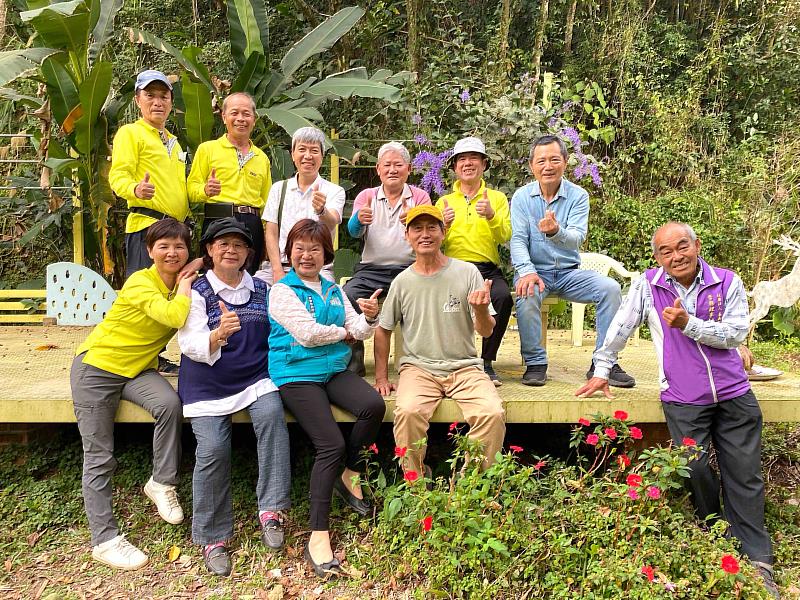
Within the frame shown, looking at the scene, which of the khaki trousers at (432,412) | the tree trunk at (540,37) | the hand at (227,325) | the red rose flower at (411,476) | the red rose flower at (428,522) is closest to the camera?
the red rose flower at (428,522)

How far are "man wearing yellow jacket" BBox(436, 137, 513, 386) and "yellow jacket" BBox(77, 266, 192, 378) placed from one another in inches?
60.6

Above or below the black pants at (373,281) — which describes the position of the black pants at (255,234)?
above

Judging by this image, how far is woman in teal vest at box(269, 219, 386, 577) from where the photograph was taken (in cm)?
330

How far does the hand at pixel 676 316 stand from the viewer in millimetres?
3133

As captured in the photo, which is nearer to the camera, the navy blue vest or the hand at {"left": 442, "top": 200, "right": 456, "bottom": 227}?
the navy blue vest

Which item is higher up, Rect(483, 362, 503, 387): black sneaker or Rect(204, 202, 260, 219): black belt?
Rect(204, 202, 260, 219): black belt

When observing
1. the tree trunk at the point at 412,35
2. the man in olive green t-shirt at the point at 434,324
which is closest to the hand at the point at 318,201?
the man in olive green t-shirt at the point at 434,324

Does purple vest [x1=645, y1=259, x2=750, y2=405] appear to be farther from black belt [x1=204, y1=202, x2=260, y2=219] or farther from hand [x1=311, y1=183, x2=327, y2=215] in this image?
black belt [x1=204, y1=202, x2=260, y2=219]

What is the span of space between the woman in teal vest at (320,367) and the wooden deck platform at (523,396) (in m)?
0.15

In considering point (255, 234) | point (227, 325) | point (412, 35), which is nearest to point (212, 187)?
point (255, 234)

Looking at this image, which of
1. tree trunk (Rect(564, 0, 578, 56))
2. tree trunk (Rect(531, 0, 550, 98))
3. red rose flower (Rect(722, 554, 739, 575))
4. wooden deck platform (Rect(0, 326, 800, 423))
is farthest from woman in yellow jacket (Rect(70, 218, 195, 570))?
tree trunk (Rect(564, 0, 578, 56))

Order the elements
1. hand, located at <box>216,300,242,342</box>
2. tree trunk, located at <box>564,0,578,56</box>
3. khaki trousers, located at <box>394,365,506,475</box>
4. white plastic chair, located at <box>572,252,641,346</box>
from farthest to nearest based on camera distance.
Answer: tree trunk, located at <box>564,0,578,56</box>
white plastic chair, located at <box>572,252,641,346</box>
khaki trousers, located at <box>394,365,506,475</box>
hand, located at <box>216,300,242,342</box>

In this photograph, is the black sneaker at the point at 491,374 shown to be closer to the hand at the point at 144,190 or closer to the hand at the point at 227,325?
the hand at the point at 227,325

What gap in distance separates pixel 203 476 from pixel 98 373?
712mm
